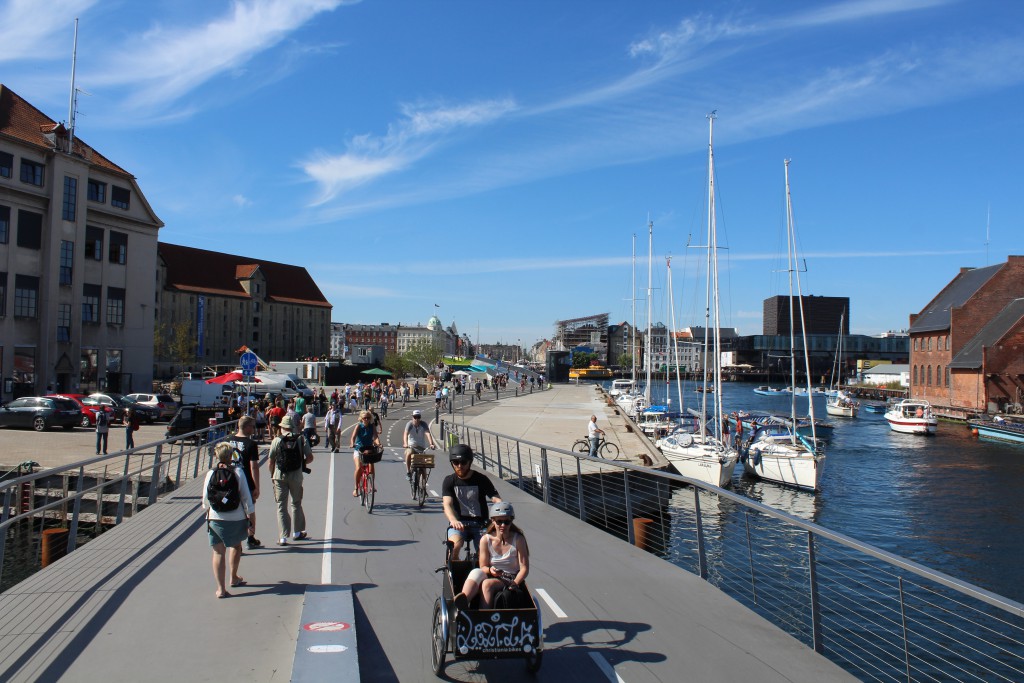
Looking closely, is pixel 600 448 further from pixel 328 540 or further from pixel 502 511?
pixel 502 511

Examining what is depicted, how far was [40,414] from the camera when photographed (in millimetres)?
31609

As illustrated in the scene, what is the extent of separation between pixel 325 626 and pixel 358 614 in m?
0.71

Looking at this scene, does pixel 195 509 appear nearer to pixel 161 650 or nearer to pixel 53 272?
pixel 161 650

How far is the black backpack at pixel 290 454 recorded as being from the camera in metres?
10.8

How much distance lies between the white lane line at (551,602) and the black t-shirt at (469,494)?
1.15m

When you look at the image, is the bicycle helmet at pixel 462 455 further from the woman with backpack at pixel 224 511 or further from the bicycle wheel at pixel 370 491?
the bicycle wheel at pixel 370 491

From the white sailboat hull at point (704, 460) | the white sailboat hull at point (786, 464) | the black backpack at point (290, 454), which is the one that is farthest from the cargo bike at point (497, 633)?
the white sailboat hull at point (786, 464)

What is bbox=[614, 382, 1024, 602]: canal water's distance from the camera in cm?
2197

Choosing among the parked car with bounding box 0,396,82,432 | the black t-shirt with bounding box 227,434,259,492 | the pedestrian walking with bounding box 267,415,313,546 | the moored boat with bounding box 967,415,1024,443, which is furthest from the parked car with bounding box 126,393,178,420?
the moored boat with bounding box 967,415,1024,443

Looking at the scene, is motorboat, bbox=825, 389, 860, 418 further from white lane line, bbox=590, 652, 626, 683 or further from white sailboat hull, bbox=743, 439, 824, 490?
white lane line, bbox=590, 652, 626, 683

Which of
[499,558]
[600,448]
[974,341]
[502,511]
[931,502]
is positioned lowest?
[931,502]

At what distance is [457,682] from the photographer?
585 cm

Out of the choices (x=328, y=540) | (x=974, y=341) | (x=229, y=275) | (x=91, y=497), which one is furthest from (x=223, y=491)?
(x=229, y=275)

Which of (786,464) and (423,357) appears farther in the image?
(423,357)
